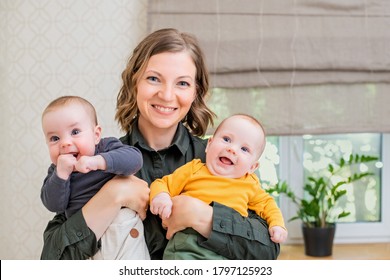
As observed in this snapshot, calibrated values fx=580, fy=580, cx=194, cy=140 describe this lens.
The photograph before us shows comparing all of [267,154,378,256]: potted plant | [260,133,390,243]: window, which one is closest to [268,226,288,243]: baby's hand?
[267,154,378,256]: potted plant

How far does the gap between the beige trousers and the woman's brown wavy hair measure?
28 cm

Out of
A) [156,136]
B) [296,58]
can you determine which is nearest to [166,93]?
[156,136]

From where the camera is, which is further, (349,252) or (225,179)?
(349,252)

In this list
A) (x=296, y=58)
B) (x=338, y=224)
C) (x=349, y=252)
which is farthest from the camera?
(x=338, y=224)

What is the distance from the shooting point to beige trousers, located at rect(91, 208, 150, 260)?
47.6 inches

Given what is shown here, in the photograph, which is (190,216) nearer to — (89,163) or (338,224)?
(89,163)

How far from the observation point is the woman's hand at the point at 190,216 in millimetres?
1206

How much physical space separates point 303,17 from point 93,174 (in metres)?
1.67

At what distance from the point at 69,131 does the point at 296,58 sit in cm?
162

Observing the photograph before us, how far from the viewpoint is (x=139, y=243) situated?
4.01 ft

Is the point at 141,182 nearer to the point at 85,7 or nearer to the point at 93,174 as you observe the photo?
the point at 93,174

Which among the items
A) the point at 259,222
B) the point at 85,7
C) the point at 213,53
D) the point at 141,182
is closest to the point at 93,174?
the point at 141,182

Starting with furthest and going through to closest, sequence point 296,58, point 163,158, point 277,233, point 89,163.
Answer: point 296,58, point 163,158, point 277,233, point 89,163

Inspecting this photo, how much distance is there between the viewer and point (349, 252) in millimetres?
2719
